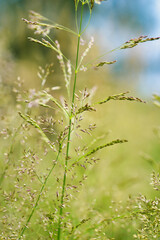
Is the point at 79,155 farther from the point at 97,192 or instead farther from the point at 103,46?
the point at 103,46

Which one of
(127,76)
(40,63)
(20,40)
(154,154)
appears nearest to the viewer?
(154,154)

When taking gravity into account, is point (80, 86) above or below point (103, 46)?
below

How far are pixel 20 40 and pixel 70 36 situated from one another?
137 cm

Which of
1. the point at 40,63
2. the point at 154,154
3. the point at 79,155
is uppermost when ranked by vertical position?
the point at 79,155

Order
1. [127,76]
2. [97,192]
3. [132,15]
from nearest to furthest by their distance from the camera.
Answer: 1. [97,192]
2. [127,76]
3. [132,15]

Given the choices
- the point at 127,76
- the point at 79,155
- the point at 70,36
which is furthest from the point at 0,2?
the point at 79,155

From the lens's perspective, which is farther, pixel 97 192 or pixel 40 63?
pixel 40 63

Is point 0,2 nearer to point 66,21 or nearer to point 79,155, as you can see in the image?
point 66,21

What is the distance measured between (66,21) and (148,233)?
648 centimetres

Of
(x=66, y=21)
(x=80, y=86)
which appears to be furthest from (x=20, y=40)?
(x=80, y=86)

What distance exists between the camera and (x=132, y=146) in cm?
373

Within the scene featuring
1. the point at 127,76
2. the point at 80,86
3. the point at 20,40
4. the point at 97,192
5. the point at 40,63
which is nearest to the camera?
the point at 97,192

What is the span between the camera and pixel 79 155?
97 cm

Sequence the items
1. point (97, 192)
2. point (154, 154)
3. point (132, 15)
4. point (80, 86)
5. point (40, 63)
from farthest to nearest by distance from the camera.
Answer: point (132, 15), point (40, 63), point (154, 154), point (80, 86), point (97, 192)
